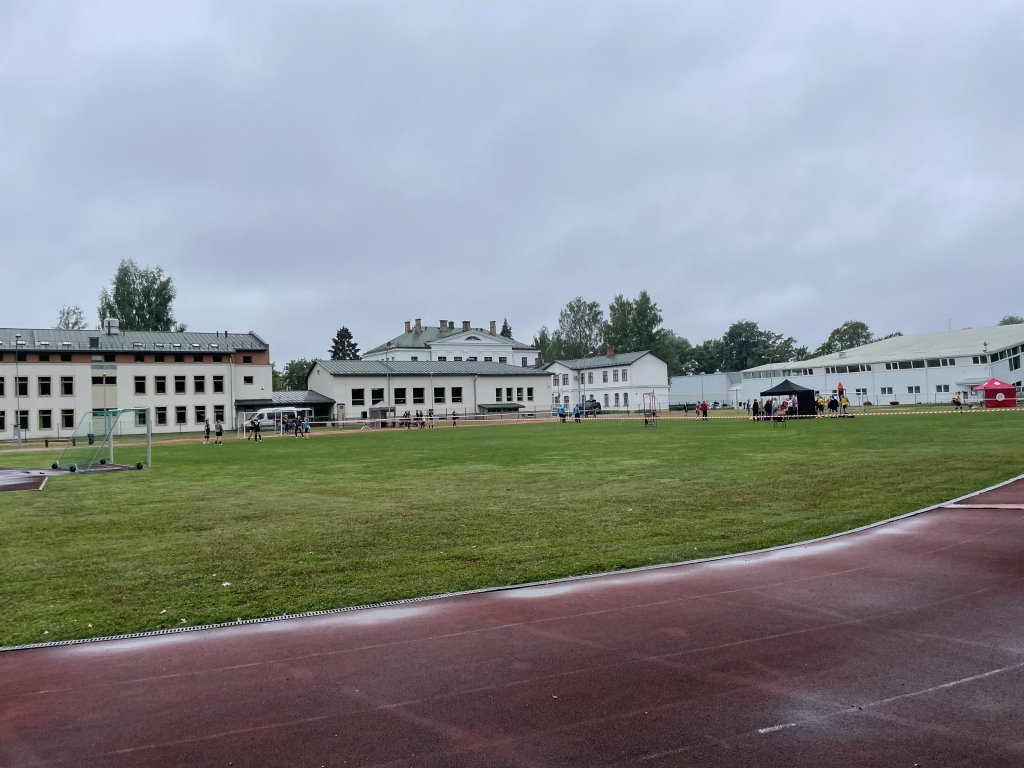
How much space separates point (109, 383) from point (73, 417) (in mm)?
4113

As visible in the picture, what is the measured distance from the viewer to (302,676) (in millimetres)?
6508

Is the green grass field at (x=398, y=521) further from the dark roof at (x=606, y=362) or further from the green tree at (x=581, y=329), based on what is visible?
the green tree at (x=581, y=329)

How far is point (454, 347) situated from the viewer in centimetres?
10538

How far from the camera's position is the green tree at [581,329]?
133250 mm

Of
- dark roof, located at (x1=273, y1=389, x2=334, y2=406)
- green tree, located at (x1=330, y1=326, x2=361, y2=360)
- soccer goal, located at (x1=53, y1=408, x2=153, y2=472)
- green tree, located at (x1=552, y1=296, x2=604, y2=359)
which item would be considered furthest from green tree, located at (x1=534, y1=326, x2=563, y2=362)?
soccer goal, located at (x1=53, y1=408, x2=153, y2=472)

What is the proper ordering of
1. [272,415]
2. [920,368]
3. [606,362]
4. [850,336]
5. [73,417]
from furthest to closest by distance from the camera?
[850,336] → [606,362] → [920,368] → [272,415] → [73,417]

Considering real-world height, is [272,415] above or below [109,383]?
below

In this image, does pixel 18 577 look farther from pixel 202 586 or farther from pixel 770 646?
pixel 770 646

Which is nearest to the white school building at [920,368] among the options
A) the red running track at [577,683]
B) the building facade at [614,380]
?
the building facade at [614,380]

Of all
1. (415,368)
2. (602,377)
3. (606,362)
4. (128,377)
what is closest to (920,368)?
(606,362)

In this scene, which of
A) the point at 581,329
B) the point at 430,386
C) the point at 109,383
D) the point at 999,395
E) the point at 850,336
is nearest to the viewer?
the point at 999,395

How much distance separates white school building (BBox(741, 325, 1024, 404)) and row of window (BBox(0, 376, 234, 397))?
68.1 meters

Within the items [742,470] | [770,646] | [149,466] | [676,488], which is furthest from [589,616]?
[149,466]

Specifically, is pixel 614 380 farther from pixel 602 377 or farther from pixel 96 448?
pixel 96 448
